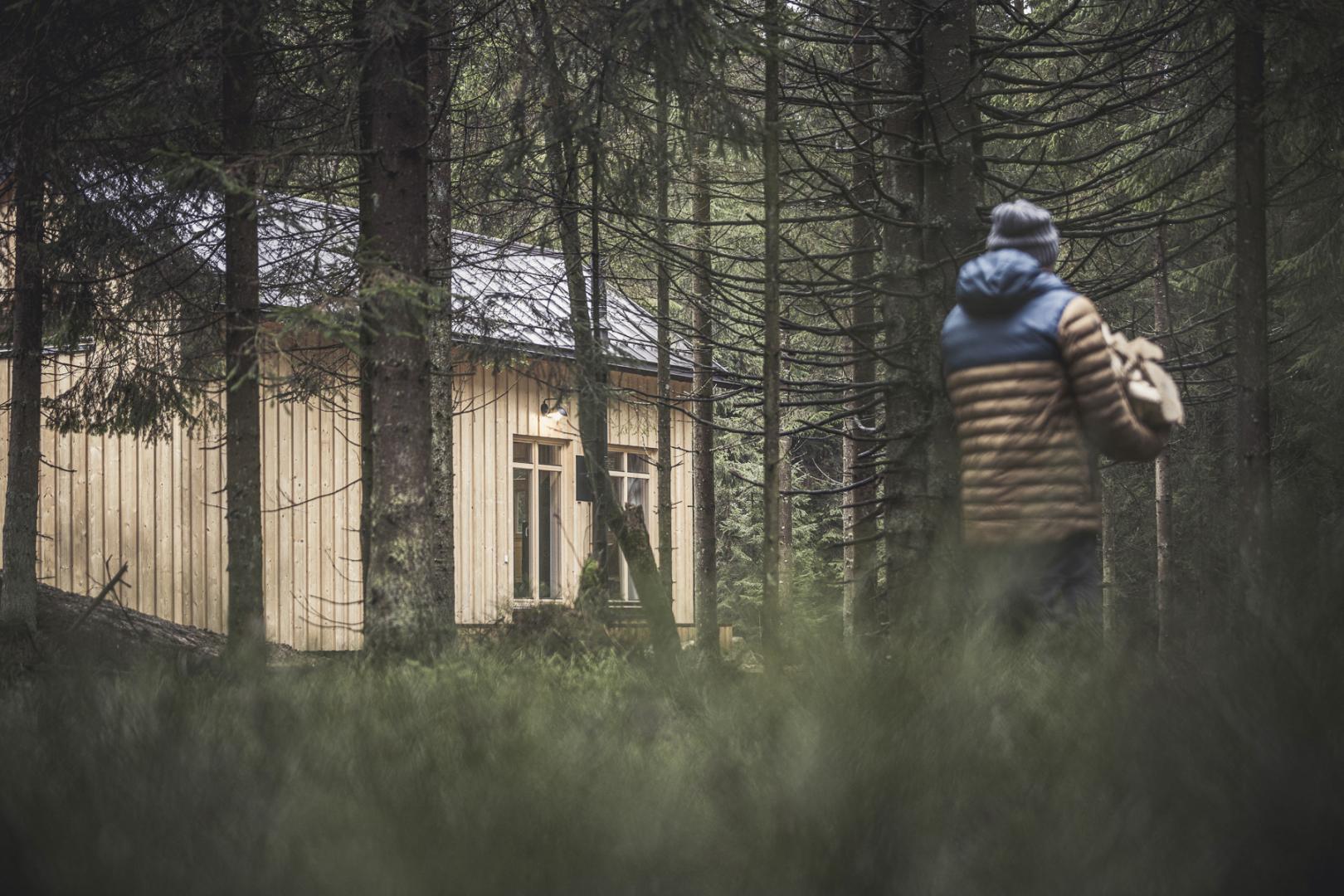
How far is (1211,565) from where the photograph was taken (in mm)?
3791

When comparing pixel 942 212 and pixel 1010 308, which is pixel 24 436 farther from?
pixel 1010 308

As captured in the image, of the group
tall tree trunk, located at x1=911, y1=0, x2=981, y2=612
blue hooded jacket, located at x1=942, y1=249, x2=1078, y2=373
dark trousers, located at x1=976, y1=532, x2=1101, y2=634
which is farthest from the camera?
tall tree trunk, located at x1=911, y1=0, x2=981, y2=612

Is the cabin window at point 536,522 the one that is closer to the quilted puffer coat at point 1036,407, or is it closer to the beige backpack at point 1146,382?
the quilted puffer coat at point 1036,407

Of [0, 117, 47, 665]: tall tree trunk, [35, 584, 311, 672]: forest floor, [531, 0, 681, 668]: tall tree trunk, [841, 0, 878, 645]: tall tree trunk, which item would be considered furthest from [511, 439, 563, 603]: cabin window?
[0, 117, 47, 665]: tall tree trunk

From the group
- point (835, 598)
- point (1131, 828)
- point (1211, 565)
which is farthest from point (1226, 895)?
point (835, 598)

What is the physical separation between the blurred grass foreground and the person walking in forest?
1.32m

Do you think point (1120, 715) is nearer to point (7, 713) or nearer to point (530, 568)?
point (7, 713)

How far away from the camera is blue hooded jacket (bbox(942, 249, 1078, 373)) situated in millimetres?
4984

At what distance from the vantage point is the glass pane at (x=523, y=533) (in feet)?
66.6

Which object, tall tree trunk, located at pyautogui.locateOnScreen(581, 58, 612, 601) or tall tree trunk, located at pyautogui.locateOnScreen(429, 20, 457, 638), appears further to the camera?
tall tree trunk, located at pyautogui.locateOnScreen(429, 20, 457, 638)

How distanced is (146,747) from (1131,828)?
2484 millimetres

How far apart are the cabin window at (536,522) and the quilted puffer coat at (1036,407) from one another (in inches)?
608

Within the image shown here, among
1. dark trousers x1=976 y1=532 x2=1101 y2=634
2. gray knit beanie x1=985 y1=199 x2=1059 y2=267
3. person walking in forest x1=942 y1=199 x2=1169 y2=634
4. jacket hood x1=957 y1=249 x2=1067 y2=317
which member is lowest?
dark trousers x1=976 y1=532 x2=1101 y2=634

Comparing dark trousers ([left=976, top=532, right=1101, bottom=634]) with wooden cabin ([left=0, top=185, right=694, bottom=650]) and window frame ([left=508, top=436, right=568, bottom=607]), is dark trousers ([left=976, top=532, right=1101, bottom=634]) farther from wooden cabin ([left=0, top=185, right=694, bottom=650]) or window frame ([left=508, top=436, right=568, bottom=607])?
window frame ([left=508, top=436, right=568, bottom=607])
